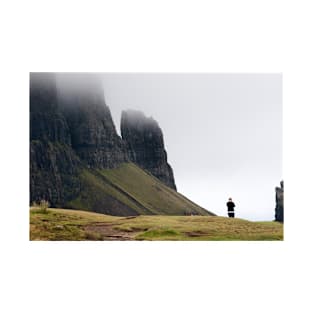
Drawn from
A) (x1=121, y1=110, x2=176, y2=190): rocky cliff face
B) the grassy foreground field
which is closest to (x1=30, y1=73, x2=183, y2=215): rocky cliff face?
(x1=121, y1=110, x2=176, y2=190): rocky cliff face

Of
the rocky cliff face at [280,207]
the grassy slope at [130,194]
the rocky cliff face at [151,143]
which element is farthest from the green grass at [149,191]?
the rocky cliff face at [280,207]

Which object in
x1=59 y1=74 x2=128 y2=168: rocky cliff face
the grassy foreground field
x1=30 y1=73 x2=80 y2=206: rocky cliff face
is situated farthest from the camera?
x1=59 y1=74 x2=128 y2=168: rocky cliff face

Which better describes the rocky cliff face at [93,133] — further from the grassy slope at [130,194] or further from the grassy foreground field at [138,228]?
the grassy foreground field at [138,228]

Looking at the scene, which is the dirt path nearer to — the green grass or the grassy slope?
the grassy slope

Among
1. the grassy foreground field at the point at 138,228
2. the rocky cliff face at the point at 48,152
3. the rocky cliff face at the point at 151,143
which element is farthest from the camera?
the rocky cliff face at the point at 151,143

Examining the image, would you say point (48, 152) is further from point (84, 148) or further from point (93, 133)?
point (93, 133)

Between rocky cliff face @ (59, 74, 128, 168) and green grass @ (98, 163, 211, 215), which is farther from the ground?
rocky cliff face @ (59, 74, 128, 168)
